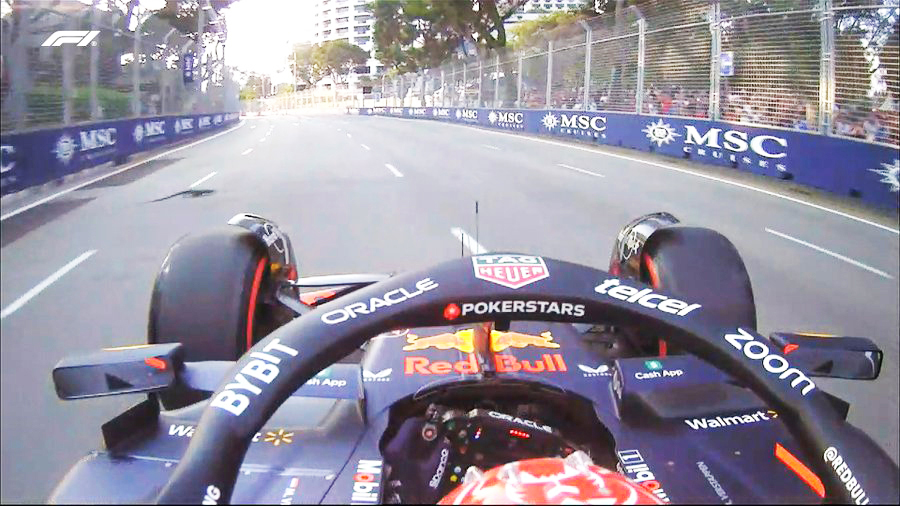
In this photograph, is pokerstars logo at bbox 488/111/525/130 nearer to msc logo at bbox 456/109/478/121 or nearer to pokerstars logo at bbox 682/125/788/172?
msc logo at bbox 456/109/478/121

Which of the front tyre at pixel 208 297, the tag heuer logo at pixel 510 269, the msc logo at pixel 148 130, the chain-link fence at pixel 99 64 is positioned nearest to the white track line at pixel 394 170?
the chain-link fence at pixel 99 64

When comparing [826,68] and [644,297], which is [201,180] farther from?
[826,68]

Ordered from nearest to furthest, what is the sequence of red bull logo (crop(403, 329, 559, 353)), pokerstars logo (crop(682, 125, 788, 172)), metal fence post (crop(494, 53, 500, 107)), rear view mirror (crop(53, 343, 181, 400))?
rear view mirror (crop(53, 343, 181, 400)) → red bull logo (crop(403, 329, 559, 353)) → pokerstars logo (crop(682, 125, 788, 172)) → metal fence post (crop(494, 53, 500, 107))

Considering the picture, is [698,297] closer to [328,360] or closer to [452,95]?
[328,360]

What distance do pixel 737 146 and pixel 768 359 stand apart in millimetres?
14035

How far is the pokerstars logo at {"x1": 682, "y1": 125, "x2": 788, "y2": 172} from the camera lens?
13.6 m

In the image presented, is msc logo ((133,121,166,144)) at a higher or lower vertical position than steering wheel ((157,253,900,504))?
higher

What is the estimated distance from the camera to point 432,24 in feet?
30.0

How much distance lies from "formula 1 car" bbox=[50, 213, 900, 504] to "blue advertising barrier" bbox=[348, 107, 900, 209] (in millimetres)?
9127

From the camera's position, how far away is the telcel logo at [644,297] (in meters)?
1.55

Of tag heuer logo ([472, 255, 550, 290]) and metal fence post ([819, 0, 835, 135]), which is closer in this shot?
tag heuer logo ([472, 255, 550, 290])

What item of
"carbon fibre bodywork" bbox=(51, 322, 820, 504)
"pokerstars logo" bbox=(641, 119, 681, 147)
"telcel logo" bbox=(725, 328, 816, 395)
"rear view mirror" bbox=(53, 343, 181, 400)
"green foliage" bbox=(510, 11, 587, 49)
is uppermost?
"green foliage" bbox=(510, 11, 587, 49)

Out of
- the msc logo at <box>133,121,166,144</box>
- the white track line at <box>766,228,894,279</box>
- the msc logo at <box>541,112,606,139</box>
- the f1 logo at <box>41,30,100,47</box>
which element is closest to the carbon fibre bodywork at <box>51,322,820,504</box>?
the white track line at <box>766,228,894,279</box>

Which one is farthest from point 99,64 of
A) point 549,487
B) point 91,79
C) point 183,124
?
point 549,487
